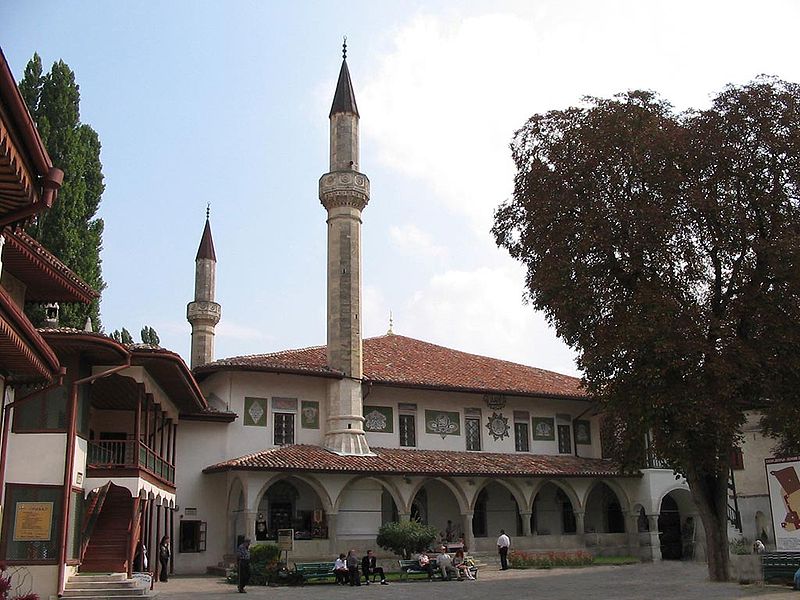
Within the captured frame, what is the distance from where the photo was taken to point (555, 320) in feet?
61.1

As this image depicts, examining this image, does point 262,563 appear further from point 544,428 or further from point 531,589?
point 544,428

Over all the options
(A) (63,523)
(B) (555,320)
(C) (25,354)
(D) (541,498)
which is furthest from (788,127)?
(D) (541,498)

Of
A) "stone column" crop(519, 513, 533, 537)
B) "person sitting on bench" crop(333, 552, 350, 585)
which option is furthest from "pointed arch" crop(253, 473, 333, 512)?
"stone column" crop(519, 513, 533, 537)

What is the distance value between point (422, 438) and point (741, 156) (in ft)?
47.5

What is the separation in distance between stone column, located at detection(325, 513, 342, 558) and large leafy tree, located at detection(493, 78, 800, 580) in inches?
349

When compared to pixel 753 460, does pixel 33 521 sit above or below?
below

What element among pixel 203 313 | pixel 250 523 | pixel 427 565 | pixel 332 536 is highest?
pixel 203 313

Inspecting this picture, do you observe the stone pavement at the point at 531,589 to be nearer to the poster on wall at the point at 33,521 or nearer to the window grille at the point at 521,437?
the poster on wall at the point at 33,521

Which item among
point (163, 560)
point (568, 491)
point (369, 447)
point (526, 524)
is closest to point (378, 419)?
point (369, 447)

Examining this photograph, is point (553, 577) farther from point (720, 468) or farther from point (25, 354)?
point (25, 354)

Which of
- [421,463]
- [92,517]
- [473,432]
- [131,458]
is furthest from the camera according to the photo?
[473,432]

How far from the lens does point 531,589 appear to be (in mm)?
17766

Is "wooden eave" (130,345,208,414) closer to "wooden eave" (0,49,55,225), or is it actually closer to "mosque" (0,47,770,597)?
"mosque" (0,47,770,597)

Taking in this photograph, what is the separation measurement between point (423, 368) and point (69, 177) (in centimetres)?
1270
